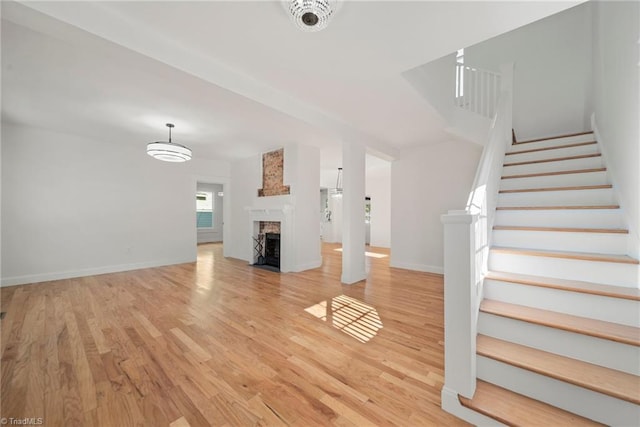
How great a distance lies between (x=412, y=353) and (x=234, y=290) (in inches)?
106

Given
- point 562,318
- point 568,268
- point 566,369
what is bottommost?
point 566,369

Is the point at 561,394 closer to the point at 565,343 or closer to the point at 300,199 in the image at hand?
the point at 565,343

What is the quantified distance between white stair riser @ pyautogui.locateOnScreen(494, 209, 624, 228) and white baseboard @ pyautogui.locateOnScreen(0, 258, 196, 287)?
643 centimetres

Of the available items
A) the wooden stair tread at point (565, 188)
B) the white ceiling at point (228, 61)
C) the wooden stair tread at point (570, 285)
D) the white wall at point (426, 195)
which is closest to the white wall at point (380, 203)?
the white wall at point (426, 195)

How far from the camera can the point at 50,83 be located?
8.69ft

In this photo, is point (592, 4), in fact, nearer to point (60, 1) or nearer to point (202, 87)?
point (202, 87)

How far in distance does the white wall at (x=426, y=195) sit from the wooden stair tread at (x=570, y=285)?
3.01 m

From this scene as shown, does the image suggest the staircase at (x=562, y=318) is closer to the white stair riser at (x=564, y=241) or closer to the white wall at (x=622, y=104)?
the white stair riser at (x=564, y=241)

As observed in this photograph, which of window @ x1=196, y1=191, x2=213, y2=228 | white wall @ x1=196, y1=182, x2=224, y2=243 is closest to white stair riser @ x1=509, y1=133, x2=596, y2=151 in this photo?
white wall @ x1=196, y1=182, x2=224, y2=243

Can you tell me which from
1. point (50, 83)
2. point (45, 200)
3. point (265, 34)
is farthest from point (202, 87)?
point (45, 200)

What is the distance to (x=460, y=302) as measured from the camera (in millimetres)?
1340

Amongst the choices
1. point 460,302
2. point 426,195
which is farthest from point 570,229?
point 426,195

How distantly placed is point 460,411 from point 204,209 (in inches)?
439

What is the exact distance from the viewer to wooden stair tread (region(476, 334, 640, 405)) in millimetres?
1114
